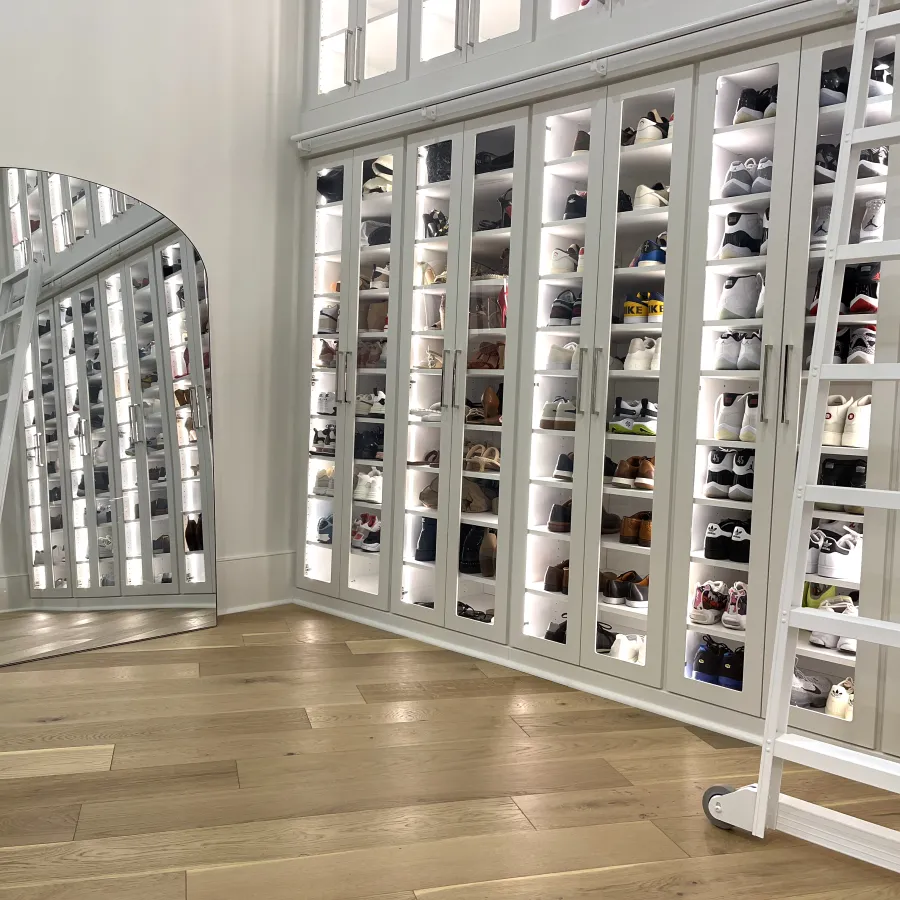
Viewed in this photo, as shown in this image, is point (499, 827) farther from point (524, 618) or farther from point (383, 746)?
point (524, 618)

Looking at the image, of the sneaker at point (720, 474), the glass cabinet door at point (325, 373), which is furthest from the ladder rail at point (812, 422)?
the glass cabinet door at point (325, 373)

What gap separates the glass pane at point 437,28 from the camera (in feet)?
12.4

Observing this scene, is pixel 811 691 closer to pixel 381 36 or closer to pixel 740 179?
pixel 740 179

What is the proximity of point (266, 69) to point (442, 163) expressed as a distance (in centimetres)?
111

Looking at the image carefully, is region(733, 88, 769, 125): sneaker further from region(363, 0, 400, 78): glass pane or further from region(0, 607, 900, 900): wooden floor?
region(0, 607, 900, 900): wooden floor

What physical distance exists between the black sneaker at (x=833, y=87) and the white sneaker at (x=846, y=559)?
129 cm

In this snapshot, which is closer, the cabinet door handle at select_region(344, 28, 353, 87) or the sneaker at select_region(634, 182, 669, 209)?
the sneaker at select_region(634, 182, 669, 209)

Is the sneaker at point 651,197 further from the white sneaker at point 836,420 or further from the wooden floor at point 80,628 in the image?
the wooden floor at point 80,628

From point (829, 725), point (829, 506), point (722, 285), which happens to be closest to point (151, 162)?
point (722, 285)

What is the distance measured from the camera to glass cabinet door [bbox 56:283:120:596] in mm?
3504

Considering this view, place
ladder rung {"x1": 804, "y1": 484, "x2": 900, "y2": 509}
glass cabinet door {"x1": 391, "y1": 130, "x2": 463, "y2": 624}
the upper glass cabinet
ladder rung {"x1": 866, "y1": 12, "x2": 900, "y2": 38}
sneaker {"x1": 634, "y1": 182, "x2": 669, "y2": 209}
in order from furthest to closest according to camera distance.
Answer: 1. the upper glass cabinet
2. glass cabinet door {"x1": 391, "y1": 130, "x2": 463, "y2": 624}
3. sneaker {"x1": 634, "y1": 182, "x2": 669, "y2": 209}
4. ladder rung {"x1": 866, "y1": 12, "x2": 900, "y2": 38}
5. ladder rung {"x1": 804, "y1": 484, "x2": 900, "y2": 509}

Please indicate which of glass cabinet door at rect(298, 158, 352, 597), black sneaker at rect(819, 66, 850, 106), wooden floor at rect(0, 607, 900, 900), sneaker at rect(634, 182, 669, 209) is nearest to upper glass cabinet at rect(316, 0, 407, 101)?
glass cabinet door at rect(298, 158, 352, 597)

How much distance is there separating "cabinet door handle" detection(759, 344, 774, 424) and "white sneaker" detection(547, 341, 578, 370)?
75 cm

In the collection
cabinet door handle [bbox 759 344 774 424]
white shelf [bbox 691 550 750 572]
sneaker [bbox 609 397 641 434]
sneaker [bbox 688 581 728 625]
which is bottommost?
sneaker [bbox 688 581 728 625]
